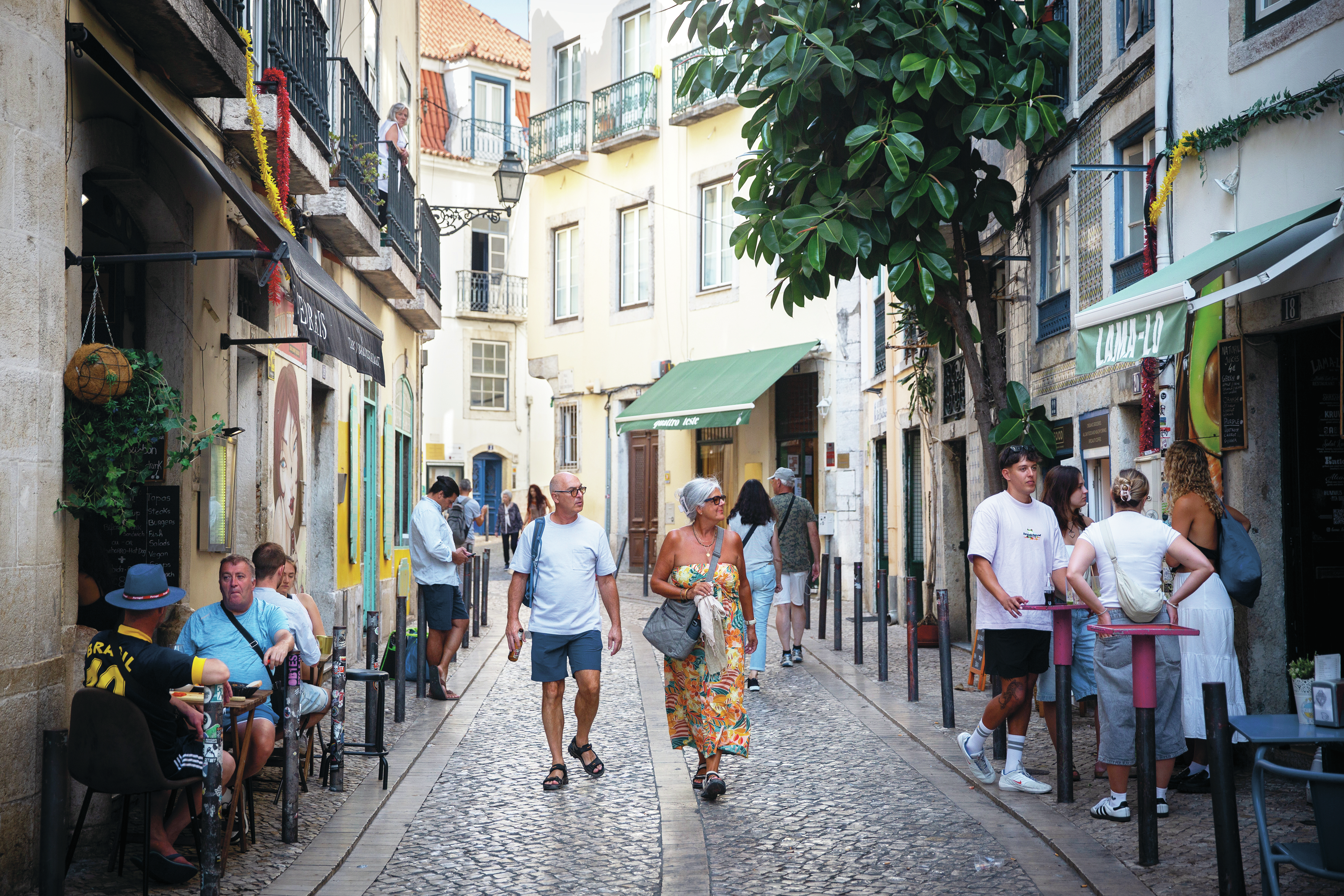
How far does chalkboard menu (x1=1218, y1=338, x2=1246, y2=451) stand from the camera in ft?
28.2

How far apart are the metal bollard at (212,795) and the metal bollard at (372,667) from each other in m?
2.49

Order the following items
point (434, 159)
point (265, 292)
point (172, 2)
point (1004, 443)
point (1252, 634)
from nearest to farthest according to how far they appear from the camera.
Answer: point (172, 2) → point (1252, 634) → point (265, 292) → point (1004, 443) → point (434, 159)

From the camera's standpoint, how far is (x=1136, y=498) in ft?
23.6

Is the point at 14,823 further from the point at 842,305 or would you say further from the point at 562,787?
the point at 842,305

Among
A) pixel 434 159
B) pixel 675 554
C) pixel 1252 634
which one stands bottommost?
pixel 1252 634

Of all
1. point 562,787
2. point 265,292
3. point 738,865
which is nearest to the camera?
point 738,865

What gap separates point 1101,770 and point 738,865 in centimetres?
291

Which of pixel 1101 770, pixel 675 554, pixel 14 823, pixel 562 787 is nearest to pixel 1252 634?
pixel 1101 770

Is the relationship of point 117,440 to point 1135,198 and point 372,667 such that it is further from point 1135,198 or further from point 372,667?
point 1135,198

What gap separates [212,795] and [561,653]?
299 centimetres

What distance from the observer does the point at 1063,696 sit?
7.21 meters

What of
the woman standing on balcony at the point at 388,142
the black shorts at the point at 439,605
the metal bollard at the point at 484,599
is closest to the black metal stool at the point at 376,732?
the black shorts at the point at 439,605

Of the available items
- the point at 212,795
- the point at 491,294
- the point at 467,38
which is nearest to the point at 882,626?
the point at 212,795

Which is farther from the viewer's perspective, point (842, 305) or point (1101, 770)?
point (842, 305)
